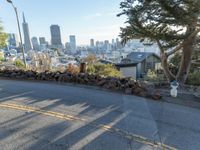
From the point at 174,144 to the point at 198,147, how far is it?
1.80 feet

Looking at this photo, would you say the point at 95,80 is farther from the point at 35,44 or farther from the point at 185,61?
the point at 35,44

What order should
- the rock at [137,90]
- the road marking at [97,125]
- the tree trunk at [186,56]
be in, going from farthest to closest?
1. the tree trunk at [186,56]
2. the rock at [137,90]
3. the road marking at [97,125]

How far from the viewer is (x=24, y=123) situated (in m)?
5.78

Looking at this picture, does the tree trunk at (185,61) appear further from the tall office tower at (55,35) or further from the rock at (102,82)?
the tall office tower at (55,35)

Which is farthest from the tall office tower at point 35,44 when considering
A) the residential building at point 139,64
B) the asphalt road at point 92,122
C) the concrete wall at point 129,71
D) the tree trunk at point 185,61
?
the asphalt road at point 92,122

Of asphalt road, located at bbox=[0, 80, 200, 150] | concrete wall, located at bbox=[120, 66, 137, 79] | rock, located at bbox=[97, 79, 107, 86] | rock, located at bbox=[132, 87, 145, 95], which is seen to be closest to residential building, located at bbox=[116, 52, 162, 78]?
concrete wall, located at bbox=[120, 66, 137, 79]

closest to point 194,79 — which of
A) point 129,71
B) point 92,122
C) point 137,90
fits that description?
point 137,90

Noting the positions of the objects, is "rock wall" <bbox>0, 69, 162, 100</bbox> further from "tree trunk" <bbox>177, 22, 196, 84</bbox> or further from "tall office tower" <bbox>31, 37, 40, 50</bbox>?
"tall office tower" <bbox>31, 37, 40, 50</bbox>

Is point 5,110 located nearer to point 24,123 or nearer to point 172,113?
point 24,123

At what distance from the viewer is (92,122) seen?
6.04 meters

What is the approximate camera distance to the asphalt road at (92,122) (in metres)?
4.91

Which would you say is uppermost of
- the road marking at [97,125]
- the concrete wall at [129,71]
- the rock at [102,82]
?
the rock at [102,82]

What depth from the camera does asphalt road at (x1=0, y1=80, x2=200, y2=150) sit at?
4.91 metres

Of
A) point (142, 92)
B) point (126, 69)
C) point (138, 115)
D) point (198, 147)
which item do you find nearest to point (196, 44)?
point (142, 92)
